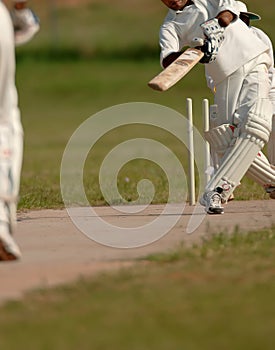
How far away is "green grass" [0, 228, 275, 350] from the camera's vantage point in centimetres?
569

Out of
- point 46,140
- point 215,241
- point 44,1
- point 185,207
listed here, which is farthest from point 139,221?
point 44,1

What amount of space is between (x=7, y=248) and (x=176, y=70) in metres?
2.31

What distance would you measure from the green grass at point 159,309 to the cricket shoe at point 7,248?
79 centimetres

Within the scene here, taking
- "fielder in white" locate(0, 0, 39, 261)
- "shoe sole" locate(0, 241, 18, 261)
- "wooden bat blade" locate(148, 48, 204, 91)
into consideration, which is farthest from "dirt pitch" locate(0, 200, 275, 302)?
"wooden bat blade" locate(148, 48, 204, 91)

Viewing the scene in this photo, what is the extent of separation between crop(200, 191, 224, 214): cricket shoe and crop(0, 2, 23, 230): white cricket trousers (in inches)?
105

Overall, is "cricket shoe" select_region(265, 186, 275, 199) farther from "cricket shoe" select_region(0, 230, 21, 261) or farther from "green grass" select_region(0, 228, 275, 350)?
"cricket shoe" select_region(0, 230, 21, 261)

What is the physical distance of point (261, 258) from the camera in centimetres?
773

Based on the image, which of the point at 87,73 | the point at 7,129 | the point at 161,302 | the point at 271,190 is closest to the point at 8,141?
the point at 7,129

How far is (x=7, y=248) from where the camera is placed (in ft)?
25.5

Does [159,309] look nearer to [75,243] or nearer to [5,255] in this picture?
[5,255]

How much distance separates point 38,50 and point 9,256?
40.7m

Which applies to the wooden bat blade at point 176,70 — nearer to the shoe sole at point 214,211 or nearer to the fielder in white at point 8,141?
the shoe sole at point 214,211

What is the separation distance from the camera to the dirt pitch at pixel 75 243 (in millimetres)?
7309

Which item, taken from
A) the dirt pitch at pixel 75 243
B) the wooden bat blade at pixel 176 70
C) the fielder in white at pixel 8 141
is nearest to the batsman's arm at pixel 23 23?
the fielder in white at pixel 8 141
